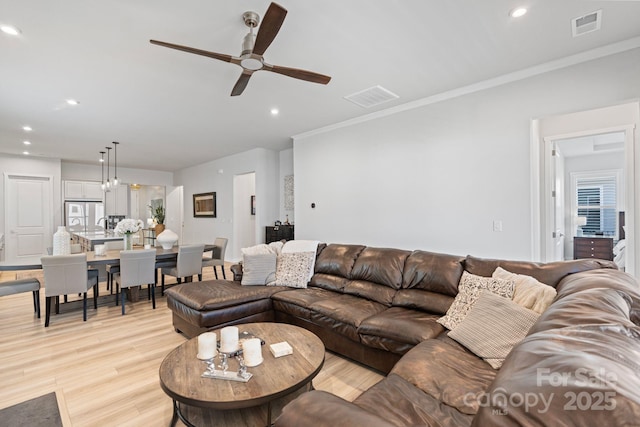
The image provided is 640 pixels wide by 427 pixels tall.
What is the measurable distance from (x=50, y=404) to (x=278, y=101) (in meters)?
3.69

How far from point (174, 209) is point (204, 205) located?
89.1 inches

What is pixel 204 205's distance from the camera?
8430 mm

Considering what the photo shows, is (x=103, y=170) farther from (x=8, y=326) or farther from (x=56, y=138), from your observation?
(x=8, y=326)

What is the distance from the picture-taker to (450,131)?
382 centimetres

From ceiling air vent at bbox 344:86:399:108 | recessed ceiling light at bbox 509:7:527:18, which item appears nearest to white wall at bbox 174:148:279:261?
ceiling air vent at bbox 344:86:399:108

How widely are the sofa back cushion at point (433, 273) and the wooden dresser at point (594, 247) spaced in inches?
179

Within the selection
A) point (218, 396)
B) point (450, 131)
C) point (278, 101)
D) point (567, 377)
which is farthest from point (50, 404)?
point (450, 131)

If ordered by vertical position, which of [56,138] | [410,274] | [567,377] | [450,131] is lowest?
[410,274]

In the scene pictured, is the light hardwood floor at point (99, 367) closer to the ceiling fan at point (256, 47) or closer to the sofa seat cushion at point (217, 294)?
the sofa seat cushion at point (217, 294)

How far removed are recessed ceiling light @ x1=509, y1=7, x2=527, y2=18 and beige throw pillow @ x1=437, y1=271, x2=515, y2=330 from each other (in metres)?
2.05

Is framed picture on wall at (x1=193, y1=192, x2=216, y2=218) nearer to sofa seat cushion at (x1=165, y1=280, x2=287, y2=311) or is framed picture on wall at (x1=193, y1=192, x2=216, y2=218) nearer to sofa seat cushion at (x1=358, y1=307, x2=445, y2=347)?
sofa seat cushion at (x1=165, y1=280, x2=287, y2=311)

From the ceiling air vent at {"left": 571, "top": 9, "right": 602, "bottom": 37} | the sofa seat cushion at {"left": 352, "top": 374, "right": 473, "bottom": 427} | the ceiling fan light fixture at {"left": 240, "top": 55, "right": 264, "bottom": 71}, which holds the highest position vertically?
the ceiling air vent at {"left": 571, "top": 9, "right": 602, "bottom": 37}

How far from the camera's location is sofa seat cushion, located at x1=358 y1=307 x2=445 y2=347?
2.09m

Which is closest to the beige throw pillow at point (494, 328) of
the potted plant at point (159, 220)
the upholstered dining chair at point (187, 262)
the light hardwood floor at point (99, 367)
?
the light hardwood floor at point (99, 367)
